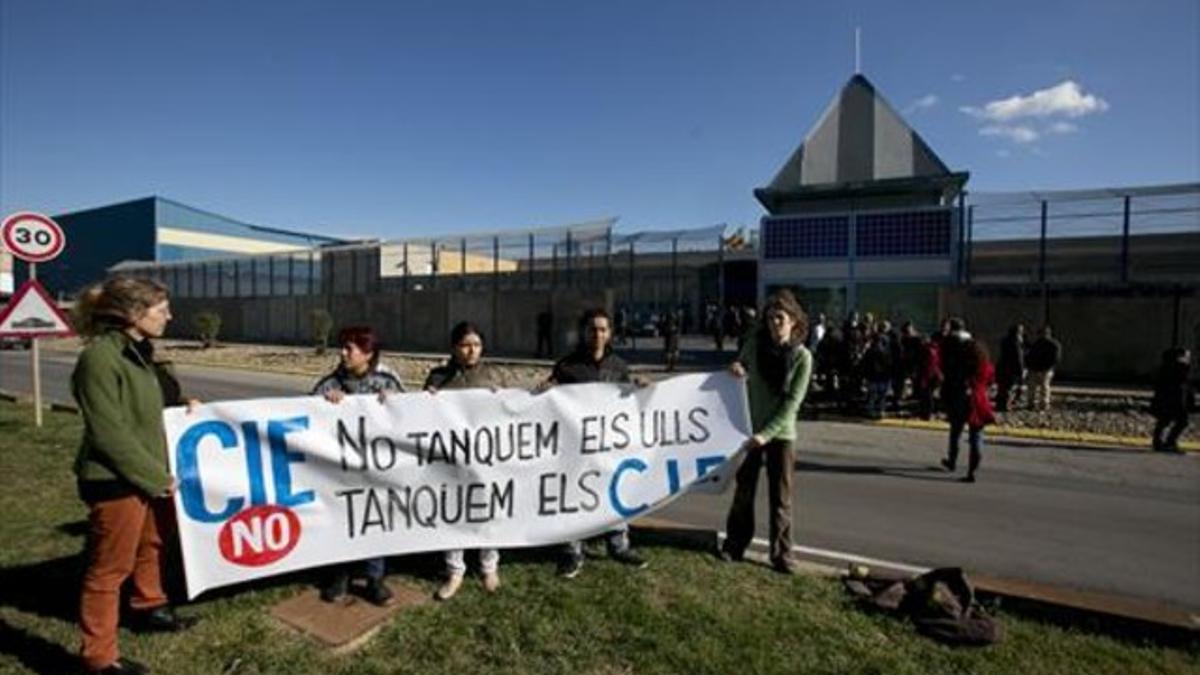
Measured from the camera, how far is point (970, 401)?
8.69 m

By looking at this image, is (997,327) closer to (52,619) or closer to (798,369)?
(798,369)

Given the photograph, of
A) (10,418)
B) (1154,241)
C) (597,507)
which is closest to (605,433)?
(597,507)

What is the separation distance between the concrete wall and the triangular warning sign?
20.8m

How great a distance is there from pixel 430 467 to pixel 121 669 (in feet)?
5.81

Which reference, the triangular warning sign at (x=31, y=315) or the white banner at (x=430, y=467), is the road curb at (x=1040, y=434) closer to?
the white banner at (x=430, y=467)

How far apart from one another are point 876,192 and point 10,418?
28778 millimetres

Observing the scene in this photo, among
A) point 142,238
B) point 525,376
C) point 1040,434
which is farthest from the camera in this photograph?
point 142,238

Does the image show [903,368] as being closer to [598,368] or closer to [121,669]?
[598,368]

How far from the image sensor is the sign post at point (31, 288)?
896 centimetres

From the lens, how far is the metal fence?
20531 millimetres

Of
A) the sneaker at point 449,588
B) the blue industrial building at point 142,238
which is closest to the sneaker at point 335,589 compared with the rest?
the sneaker at point 449,588

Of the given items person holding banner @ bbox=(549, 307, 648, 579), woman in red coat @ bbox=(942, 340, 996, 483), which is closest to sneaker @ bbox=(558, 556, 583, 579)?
person holding banner @ bbox=(549, 307, 648, 579)

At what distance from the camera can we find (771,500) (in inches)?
201

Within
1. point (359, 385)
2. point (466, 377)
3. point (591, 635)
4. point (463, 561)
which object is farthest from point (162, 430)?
point (591, 635)
